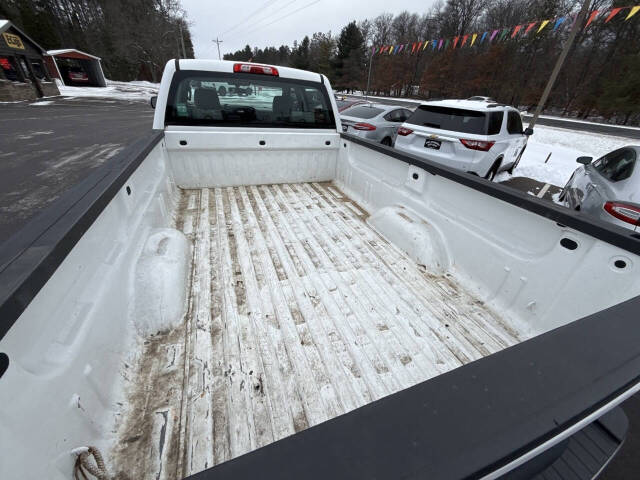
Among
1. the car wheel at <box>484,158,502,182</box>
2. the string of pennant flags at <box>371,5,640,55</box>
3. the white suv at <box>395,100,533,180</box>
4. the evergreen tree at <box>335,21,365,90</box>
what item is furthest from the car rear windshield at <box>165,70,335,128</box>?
the evergreen tree at <box>335,21,365,90</box>

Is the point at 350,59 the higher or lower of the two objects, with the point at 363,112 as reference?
higher

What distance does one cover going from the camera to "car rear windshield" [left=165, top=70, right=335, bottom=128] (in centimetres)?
333

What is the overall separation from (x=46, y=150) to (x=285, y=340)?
36.2 ft

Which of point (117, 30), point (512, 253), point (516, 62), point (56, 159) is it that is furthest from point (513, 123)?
point (117, 30)

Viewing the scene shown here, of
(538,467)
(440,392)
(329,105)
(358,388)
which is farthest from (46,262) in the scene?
(329,105)

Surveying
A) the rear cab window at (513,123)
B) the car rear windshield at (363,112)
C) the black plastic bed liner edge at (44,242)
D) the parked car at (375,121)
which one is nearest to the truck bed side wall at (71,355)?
the black plastic bed liner edge at (44,242)

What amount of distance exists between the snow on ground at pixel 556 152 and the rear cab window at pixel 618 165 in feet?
9.67

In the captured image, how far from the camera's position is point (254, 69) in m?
3.36

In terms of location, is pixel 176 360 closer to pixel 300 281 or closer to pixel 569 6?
pixel 300 281

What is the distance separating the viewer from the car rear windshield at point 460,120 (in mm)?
5418

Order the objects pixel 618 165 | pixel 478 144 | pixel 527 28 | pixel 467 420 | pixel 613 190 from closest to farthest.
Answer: pixel 467 420, pixel 613 190, pixel 618 165, pixel 478 144, pixel 527 28

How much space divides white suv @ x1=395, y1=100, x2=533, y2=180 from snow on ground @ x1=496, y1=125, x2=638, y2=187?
1505mm

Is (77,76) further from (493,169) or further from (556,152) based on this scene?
(556,152)

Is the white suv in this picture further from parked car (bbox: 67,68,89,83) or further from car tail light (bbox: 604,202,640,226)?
parked car (bbox: 67,68,89,83)
